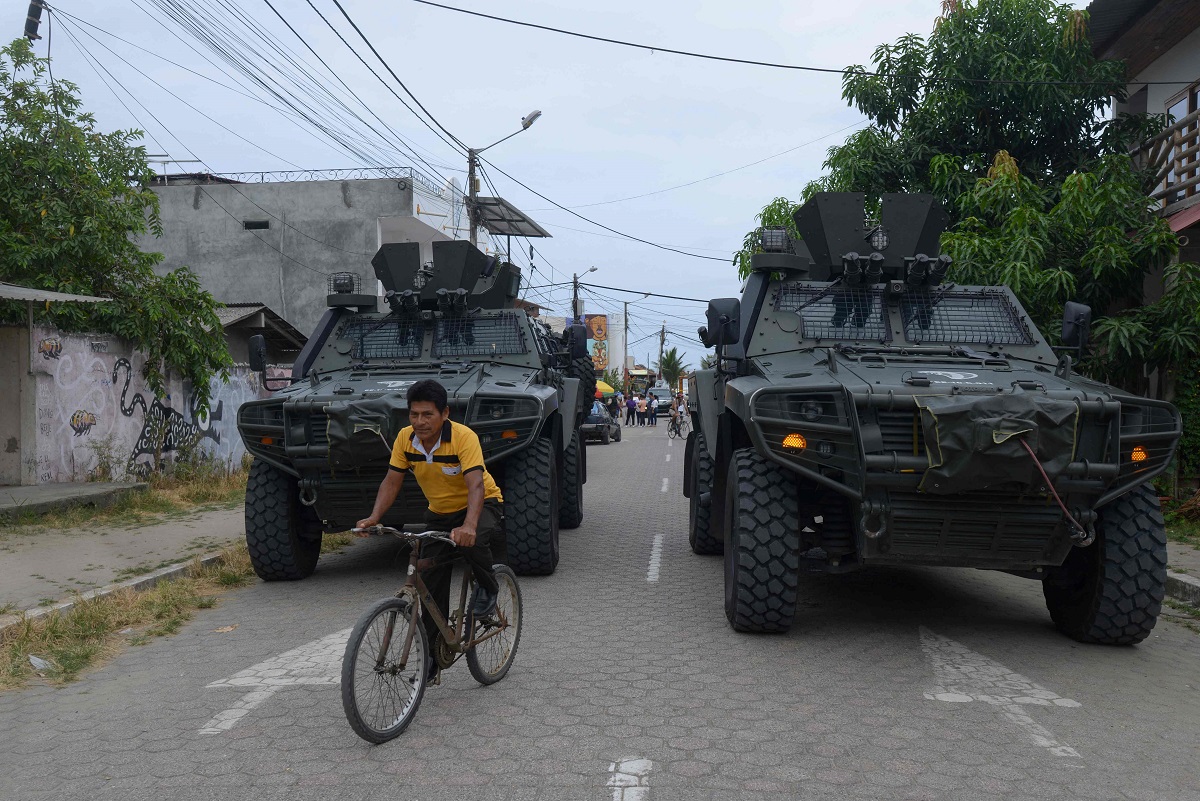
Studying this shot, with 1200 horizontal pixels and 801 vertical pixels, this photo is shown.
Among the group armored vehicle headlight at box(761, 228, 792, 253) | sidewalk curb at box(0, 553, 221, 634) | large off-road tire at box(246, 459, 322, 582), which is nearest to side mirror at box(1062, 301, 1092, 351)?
armored vehicle headlight at box(761, 228, 792, 253)

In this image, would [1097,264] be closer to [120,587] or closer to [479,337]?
[479,337]

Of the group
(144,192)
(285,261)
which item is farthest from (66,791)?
(285,261)

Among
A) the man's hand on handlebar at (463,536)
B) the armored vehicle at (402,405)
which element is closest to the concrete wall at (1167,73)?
the armored vehicle at (402,405)

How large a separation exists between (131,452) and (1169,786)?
1305 cm

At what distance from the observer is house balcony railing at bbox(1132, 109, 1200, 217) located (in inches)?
531

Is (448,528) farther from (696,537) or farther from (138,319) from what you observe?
(138,319)

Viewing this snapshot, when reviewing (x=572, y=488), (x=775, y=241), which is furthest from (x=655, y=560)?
(x=775, y=241)

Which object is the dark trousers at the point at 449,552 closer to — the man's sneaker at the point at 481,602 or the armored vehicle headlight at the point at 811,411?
the man's sneaker at the point at 481,602

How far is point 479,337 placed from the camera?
369 inches

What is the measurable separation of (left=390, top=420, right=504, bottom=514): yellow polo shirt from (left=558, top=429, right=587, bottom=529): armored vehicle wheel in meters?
5.52

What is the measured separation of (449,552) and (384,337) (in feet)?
16.1

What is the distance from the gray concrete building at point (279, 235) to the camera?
104 ft

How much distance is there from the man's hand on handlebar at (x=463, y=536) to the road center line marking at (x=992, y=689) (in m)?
2.30

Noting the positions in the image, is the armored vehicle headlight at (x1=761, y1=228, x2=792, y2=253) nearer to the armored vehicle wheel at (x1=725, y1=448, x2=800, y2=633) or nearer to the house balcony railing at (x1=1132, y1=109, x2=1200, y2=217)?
the armored vehicle wheel at (x1=725, y1=448, x2=800, y2=633)
